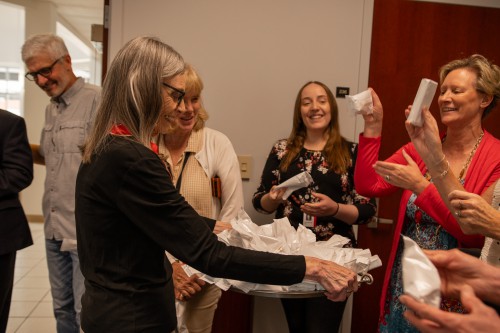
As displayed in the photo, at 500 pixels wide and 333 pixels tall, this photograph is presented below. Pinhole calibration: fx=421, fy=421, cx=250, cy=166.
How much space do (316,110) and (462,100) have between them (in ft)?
2.49

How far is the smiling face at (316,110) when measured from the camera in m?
2.21

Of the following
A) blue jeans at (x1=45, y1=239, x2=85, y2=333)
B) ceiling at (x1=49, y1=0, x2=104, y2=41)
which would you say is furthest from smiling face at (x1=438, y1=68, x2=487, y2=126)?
ceiling at (x1=49, y1=0, x2=104, y2=41)

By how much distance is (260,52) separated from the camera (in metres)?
2.62

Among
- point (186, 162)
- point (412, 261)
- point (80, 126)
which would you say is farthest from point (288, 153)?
point (412, 261)

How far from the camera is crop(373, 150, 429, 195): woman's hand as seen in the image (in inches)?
62.2

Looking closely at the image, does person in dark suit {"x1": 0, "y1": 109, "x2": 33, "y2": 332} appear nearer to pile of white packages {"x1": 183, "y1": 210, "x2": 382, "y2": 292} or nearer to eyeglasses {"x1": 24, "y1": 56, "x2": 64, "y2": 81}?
eyeglasses {"x1": 24, "y1": 56, "x2": 64, "y2": 81}

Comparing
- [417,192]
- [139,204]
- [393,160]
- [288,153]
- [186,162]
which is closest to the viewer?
[139,204]

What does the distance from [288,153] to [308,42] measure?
81 centimetres

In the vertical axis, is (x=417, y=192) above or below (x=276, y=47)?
below

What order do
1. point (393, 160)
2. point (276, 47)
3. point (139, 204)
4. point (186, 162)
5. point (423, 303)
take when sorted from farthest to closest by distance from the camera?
1. point (276, 47)
2. point (186, 162)
3. point (393, 160)
4. point (139, 204)
5. point (423, 303)

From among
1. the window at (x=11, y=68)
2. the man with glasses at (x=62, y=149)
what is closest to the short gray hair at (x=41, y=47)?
the man with glasses at (x=62, y=149)

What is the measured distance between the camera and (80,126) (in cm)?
226

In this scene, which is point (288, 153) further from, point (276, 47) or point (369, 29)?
point (369, 29)

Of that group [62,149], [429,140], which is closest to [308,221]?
[429,140]
